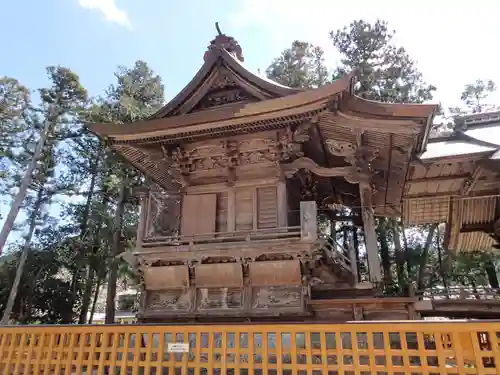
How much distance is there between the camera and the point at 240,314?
764 centimetres

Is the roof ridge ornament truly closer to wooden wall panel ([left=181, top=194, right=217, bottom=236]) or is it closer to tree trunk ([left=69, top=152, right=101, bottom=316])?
wooden wall panel ([left=181, top=194, right=217, bottom=236])

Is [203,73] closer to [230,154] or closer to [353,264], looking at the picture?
[230,154]

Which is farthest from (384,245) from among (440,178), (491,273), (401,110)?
(401,110)

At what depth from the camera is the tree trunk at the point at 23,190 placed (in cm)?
1766

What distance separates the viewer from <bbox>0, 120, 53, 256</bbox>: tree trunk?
17.7 meters

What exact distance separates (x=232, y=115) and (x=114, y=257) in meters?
13.1

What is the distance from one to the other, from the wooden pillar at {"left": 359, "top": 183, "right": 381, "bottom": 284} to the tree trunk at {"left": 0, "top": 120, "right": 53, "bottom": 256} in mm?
17691

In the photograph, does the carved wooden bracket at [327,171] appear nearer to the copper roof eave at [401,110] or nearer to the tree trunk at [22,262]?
the copper roof eave at [401,110]

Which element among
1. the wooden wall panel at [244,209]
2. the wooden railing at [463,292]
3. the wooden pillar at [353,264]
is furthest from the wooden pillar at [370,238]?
the wooden railing at [463,292]

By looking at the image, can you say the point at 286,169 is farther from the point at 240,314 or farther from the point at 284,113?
the point at 240,314

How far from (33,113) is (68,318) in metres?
12.6

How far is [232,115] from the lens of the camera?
766cm

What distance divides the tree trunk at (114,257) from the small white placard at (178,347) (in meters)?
14.2

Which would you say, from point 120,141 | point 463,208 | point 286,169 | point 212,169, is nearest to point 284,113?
point 286,169
